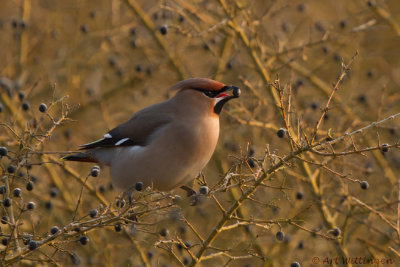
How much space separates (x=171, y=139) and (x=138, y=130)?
47 centimetres

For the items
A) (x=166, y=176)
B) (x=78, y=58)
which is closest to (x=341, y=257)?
(x=166, y=176)

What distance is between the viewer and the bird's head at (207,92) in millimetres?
5406

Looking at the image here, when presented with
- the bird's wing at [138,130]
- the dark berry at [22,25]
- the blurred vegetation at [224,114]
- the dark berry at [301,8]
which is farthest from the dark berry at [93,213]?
the dark berry at [301,8]

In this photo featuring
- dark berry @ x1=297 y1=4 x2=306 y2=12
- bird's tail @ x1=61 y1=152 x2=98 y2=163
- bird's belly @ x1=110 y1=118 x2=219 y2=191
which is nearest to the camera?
bird's belly @ x1=110 y1=118 x2=219 y2=191

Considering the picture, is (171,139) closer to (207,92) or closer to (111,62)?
(207,92)

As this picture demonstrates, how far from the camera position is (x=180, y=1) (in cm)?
630

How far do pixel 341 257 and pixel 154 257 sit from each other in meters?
1.95

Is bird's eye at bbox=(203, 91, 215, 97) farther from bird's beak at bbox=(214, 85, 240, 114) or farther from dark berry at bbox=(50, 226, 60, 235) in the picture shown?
dark berry at bbox=(50, 226, 60, 235)

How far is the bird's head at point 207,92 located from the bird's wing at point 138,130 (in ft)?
0.97

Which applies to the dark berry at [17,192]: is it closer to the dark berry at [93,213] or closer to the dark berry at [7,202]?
the dark berry at [7,202]

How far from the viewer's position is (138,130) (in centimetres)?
560

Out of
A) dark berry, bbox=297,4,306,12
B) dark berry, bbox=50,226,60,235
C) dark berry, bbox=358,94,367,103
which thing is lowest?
dark berry, bbox=358,94,367,103

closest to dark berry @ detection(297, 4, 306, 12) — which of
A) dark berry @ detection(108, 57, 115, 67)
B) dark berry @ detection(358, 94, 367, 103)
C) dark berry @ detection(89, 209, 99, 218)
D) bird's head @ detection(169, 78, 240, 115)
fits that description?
dark berry @ detection(358, 94, 367, 103)

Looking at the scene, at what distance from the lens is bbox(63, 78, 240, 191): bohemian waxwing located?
5188 millimetres
